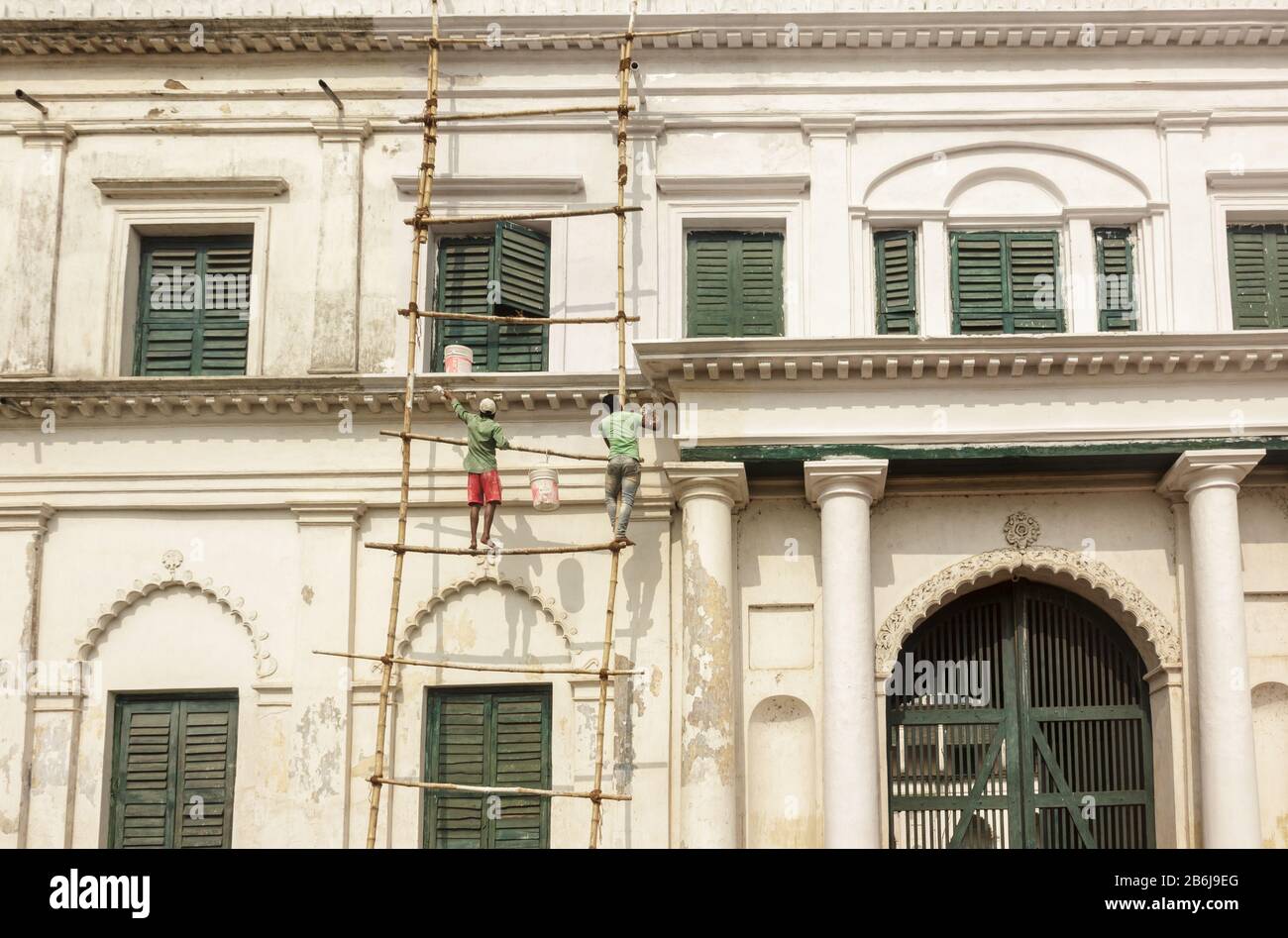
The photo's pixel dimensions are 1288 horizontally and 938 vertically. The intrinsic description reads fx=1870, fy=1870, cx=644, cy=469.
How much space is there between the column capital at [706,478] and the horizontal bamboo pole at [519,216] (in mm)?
2409

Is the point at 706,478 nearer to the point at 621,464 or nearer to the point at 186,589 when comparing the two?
the point at 621,464

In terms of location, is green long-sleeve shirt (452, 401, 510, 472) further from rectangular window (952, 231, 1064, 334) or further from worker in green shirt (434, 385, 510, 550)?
rectangular window (952, 231, 1064, 334)

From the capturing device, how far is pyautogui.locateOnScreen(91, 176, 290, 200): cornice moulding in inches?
741

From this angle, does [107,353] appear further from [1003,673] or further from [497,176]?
[1003,673]

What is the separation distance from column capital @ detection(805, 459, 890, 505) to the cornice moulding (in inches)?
246

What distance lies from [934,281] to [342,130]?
20.1 feet

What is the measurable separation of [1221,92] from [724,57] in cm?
495

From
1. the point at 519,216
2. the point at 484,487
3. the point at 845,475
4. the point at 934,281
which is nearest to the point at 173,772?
the point at 484,487

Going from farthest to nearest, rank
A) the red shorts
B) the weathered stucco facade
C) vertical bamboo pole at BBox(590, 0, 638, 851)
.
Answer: the red shorts, the weathered stucco facade, vertical bamboo pole at BBox(590, 0, 638, 851)

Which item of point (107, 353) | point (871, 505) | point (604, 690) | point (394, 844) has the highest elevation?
point (107, 353)

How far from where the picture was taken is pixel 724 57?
1886 centimetres

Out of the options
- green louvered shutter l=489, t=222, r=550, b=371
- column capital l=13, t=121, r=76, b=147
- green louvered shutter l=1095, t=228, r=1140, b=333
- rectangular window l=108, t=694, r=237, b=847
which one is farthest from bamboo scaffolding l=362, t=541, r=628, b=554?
column capital l=13, t=121, r=76, b=147

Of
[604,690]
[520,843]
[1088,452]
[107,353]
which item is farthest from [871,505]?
[107,353]

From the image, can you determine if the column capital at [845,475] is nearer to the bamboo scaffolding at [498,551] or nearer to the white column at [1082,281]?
the bamboo scaffolding at [498,551]
